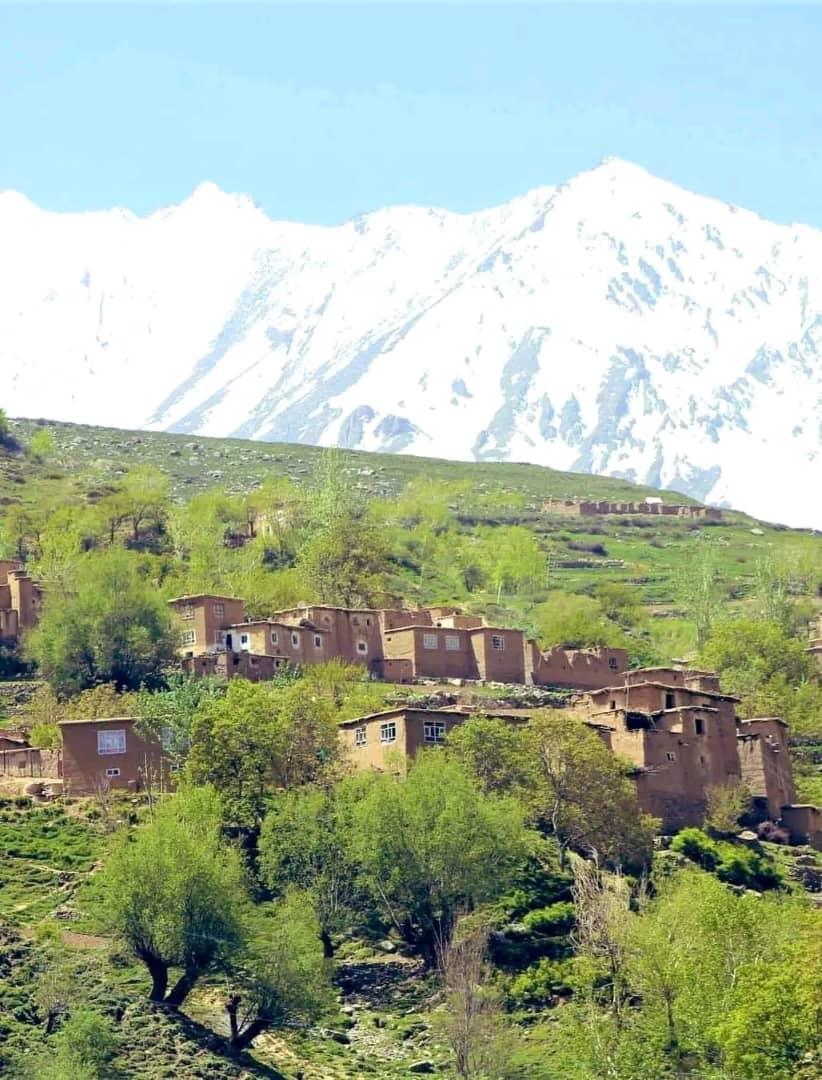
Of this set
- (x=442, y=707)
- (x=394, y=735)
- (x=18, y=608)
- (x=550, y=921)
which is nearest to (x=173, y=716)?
(x=394, y=735)

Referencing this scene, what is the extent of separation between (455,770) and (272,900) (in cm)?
A: 710

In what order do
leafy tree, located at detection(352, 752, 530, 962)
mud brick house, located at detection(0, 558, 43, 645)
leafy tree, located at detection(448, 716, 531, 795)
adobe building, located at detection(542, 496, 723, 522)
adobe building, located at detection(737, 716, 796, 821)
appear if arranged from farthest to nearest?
adobe building, located at detection(542, 496, 723, 522) → mud brick house, located at detection(0, 558, 43, 645) → adobe building, located at detection(737, 716, 796, 821) → leafy tree, located at detection(448, 716, 531, 795) → leafy tree, located at detection(352, 752, 530, 962)

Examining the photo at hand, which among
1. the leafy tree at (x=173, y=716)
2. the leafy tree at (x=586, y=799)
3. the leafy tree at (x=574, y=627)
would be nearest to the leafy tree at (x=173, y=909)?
the leafy tree at (x=173, y=716)

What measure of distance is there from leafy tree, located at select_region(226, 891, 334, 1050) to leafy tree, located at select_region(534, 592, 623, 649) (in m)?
44.2

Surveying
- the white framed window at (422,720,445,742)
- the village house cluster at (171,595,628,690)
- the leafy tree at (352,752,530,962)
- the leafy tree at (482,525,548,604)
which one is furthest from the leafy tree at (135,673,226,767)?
the leafy tree at (482,525,548,604)

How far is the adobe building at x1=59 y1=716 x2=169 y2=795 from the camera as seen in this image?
86.1m

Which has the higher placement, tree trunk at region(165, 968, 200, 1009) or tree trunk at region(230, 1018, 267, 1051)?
tree trunk at region(165, 968, 200, 1009)

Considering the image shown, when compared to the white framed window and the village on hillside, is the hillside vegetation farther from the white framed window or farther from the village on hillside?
the white framed window

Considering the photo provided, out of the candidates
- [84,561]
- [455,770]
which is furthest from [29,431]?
[455,770]

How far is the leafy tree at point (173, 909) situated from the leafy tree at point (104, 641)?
83.3ft

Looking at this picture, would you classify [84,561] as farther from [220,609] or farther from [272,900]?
[272,900]

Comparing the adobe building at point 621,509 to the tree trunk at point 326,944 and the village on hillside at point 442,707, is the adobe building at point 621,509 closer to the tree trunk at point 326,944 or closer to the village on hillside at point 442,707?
the village on hillside at point 442,707

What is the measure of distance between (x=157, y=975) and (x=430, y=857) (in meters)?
8.95

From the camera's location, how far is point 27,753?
3465 inches
